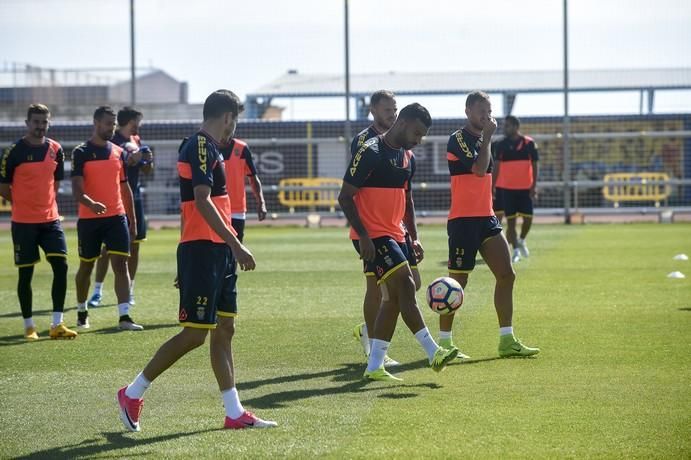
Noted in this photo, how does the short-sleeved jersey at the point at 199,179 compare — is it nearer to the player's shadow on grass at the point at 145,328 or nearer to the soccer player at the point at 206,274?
the soccer player at the point at 206,274

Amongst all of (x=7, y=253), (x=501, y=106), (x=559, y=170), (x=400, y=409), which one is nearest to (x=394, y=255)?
(x=400, y=409)

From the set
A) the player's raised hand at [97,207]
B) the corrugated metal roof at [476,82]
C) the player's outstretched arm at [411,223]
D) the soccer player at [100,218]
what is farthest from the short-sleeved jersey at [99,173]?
the corrugated metal roof at [476,82]

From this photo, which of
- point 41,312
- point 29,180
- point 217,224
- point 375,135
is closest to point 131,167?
point 41,312

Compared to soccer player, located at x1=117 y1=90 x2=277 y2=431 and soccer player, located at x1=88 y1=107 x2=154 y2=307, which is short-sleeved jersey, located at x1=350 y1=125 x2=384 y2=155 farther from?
soccer player, located at x1=88 y1=107 x2=154 y2=307

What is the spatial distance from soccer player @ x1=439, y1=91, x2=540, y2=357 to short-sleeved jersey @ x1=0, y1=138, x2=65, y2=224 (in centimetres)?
405

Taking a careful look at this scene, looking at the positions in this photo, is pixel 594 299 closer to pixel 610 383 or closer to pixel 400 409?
pixel 610 383

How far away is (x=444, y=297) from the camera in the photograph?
363 inches

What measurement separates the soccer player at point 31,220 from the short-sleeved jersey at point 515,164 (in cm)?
926

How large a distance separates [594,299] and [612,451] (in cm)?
744

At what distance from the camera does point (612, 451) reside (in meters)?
6.32

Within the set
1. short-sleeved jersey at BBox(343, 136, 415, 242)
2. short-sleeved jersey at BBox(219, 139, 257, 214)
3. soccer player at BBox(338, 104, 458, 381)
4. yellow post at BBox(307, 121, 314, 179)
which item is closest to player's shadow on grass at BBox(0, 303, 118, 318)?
short-sleeved jersey at BBox(219, 139, 257, 214)

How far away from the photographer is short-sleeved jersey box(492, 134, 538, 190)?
1903 centimetres

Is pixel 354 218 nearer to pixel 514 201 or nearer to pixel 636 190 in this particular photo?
pixel 514 201

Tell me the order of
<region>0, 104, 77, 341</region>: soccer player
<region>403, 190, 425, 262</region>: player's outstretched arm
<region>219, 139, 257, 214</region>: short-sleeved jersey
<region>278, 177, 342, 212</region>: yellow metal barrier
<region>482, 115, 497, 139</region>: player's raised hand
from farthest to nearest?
<region>278, 177, 342, 212</region>: yellow metal barrier, <region>219, 139, 257, 214</region>: short-sleeved jersey, <region>0, 104, 77, 341</region>: soccer player, <region>403, 190, 425, 262</region>: player's outstretched arm, <region>482, 115, 497, 139</region>: player's raised hand
